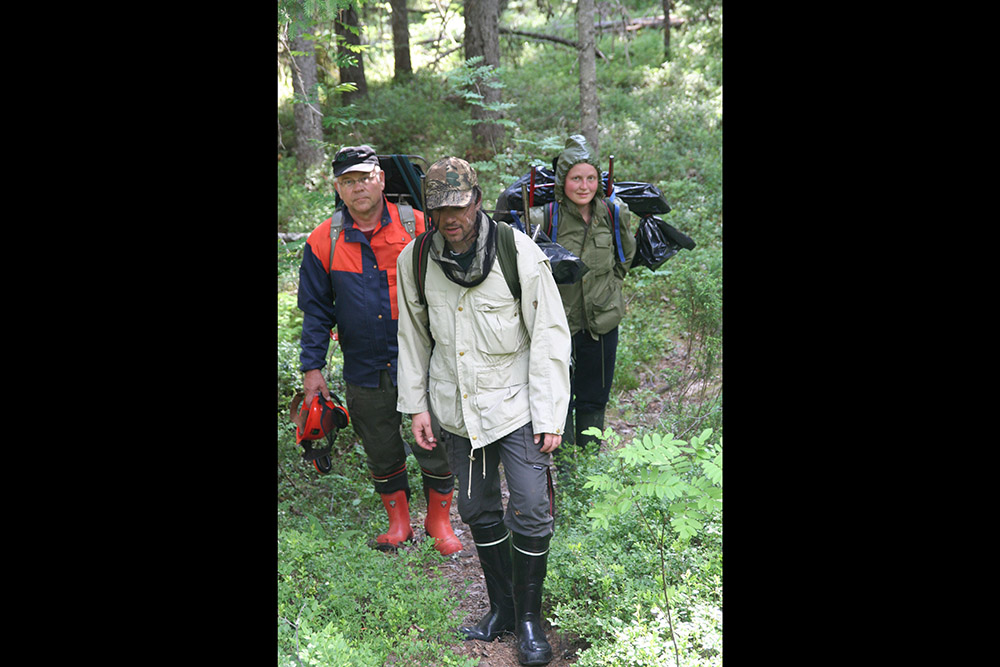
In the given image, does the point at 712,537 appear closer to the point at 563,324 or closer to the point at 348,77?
the point at 563,324

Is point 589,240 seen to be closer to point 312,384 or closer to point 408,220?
point 408,220

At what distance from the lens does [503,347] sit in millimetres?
3988

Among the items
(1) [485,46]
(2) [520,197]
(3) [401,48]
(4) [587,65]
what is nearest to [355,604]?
(2) [520,197]

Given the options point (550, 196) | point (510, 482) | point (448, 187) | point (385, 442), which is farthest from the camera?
point (550, 196)

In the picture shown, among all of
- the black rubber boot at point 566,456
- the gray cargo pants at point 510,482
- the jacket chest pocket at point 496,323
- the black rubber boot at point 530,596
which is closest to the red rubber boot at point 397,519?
the black rubber boot at point 566,456

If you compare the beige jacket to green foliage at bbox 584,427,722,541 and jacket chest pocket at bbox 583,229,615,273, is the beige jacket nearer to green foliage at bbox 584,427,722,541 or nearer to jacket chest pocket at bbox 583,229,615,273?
green foliage at bbox 584,427,722,541

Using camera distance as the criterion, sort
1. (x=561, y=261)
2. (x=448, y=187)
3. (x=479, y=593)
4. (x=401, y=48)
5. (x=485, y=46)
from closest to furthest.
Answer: (x=448, y=187), (x=561, y=261), (x=479, y=593), (x=485, y=46), (x=401, y=48)

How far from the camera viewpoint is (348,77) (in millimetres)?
16609

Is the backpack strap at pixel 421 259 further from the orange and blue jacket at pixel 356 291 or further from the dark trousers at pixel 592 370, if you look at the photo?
the dark trousers at pixel 592 370

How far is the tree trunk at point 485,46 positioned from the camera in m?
14.4

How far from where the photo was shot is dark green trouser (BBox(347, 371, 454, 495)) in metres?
5.29

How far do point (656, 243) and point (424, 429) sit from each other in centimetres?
280
